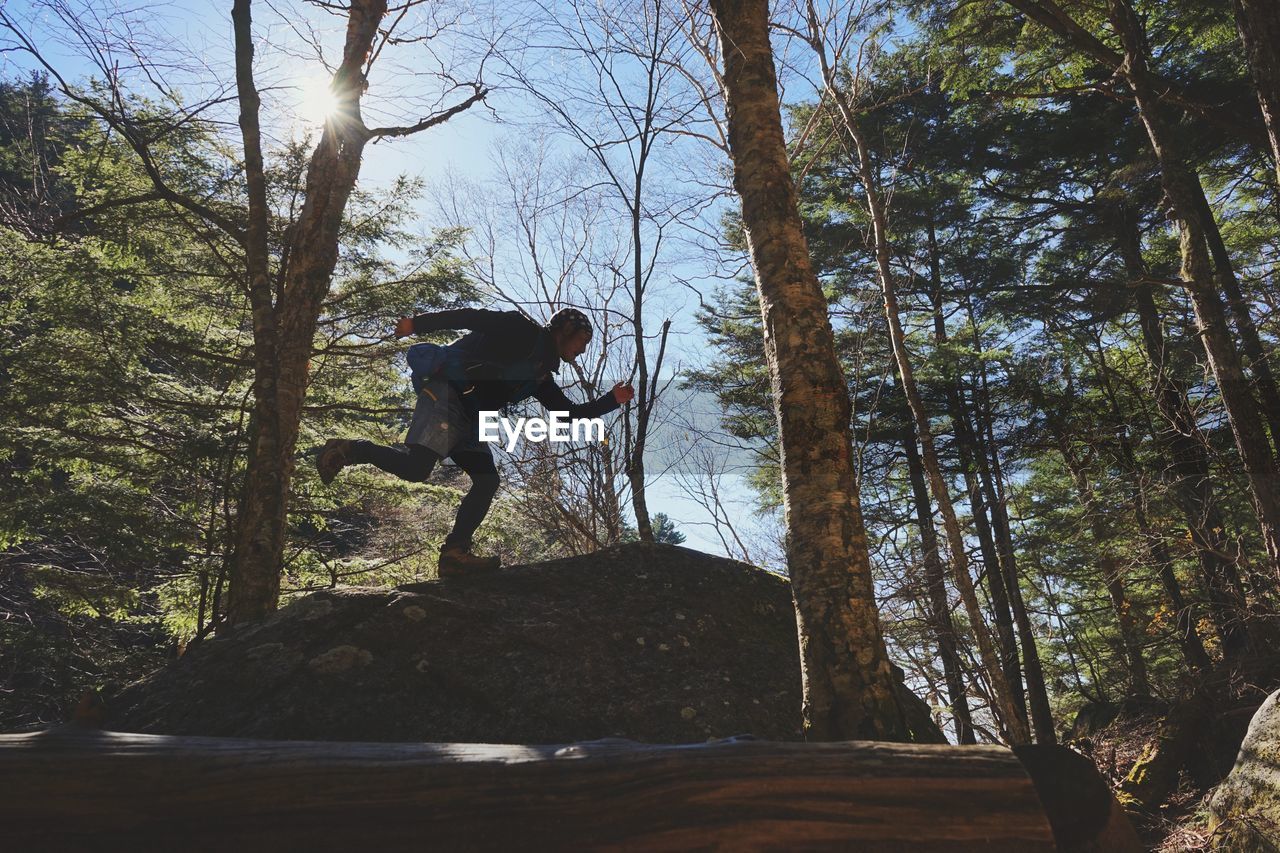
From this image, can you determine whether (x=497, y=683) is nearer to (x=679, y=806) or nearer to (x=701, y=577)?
(x=701, y=577)

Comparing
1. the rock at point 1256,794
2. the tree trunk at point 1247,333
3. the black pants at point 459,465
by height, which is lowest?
the rock at point 1256,794

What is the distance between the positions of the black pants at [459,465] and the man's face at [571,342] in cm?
84

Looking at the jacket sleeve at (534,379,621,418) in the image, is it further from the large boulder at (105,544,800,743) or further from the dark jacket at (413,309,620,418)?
the large boulder at (105,544,800,743)

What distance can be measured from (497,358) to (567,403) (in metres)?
0.59

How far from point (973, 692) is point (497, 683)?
A: 22.0ft

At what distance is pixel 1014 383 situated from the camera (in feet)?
45.3

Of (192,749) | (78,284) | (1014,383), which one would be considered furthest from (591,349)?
(1014,383)

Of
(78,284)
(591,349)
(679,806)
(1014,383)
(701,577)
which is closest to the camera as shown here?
(679,806)

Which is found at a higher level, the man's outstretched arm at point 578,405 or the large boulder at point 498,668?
→ the man's outstretched arm at point 578,405

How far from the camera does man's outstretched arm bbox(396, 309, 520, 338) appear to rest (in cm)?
419

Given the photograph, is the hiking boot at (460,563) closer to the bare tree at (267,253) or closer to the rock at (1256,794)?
the bare tree at (267,253)

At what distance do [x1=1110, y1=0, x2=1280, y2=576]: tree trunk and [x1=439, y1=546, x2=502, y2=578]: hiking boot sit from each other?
735cm

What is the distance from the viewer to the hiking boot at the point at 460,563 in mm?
4727

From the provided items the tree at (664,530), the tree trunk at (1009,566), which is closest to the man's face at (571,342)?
the tree trunk at (1009,566)
